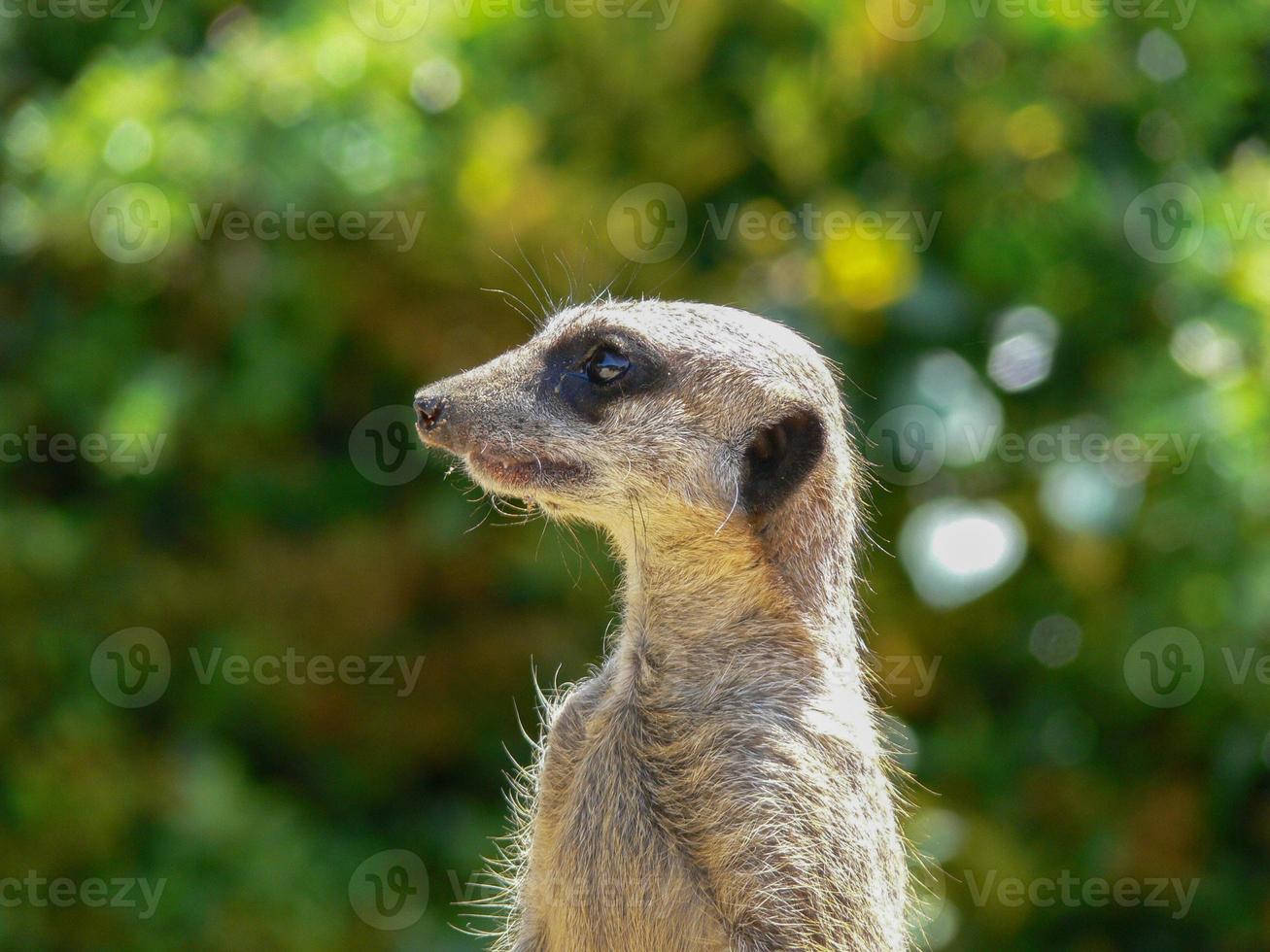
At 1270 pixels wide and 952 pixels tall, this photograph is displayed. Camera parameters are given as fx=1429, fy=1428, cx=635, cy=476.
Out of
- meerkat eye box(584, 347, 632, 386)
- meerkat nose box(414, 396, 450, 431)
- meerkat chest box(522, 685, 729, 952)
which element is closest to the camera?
meerkat chest box(522, 685, 729, 952)

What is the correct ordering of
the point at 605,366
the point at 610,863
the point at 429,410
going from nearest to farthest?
the point at 610,863 → the point at 429,410 → the point at 605,366

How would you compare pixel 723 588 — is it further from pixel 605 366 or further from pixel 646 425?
pixel 605 366

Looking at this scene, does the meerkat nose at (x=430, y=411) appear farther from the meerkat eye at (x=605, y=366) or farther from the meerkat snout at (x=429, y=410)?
the meerkat eye at (x=605, y=366)

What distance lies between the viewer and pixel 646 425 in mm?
2889

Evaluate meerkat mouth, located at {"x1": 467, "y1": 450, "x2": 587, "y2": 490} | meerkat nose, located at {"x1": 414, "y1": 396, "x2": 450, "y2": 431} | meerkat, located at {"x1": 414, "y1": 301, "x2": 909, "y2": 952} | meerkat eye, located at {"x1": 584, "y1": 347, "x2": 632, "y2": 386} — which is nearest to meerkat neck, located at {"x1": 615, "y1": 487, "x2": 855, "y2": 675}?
meerkat, located at {"x1": 414, "y1": 301, "x2": 909, "y2": 952}

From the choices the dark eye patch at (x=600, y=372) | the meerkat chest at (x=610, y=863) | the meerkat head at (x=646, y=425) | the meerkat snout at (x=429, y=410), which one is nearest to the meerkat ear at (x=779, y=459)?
the meerkat head at (x=646, y=425)

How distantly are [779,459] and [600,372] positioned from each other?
408mm

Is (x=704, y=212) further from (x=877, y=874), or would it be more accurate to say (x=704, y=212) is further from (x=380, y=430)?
A: (x=877, y=874)

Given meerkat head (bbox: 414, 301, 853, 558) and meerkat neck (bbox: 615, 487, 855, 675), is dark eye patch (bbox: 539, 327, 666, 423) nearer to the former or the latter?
meerkat head (bbox: 414, 301, 853, 558)

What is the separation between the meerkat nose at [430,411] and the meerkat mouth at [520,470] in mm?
94

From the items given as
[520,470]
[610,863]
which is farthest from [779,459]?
[610,863]

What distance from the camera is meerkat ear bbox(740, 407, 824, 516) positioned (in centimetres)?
290

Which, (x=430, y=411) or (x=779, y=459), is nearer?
(x=430, y=411)

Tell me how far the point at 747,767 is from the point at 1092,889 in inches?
145
